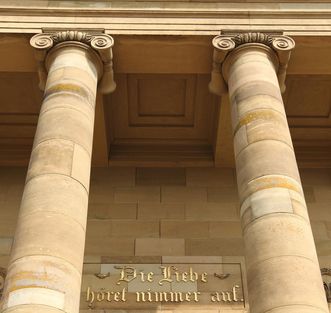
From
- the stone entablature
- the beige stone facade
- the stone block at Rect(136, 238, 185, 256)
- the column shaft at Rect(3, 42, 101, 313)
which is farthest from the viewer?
the stone block at Rect(136, 238, 185, 256)

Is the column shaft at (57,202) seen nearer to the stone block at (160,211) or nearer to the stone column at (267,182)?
the stone column at (267,182)

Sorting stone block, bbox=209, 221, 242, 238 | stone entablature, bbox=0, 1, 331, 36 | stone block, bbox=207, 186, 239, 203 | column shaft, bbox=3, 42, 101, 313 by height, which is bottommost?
column shaft, bbox=3, 42, 101, 313

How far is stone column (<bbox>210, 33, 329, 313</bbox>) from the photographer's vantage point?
11664 millimetres

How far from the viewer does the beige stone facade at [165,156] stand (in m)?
12.3

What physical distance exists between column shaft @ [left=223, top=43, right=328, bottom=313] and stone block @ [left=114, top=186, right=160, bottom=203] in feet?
21.4

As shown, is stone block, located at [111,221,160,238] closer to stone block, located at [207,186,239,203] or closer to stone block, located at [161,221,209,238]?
stone block, located at [161,221,209,238]

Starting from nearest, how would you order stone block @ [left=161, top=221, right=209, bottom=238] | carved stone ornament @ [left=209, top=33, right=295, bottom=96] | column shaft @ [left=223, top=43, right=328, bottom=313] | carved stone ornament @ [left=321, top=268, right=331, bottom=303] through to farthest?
column shaft @ [left=223, top=43, right=328, bottom=313], carved stone ornament @ [left=209, top=33, right=295, bottom=96], carved stone ornament @ [left=321, top=268, right=331, bottom=303], stone block @ [left=161, top=221, right=209, bottom=238]

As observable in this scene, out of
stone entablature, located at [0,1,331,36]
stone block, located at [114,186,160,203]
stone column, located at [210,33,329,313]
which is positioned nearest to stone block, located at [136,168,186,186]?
stone block, located at [114,186,160,203]

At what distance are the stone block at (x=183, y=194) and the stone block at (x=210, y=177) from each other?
1.00 ft

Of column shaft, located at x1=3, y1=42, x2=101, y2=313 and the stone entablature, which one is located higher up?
the stone entablature

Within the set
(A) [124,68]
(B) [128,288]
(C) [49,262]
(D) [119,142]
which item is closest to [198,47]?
(A) [124,68]

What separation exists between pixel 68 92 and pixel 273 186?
623 centimetres

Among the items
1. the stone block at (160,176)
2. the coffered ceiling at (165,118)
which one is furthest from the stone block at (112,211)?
the coffered ceiling at (165,118)

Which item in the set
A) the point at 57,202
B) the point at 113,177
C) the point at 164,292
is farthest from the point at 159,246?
the point at 57,202
